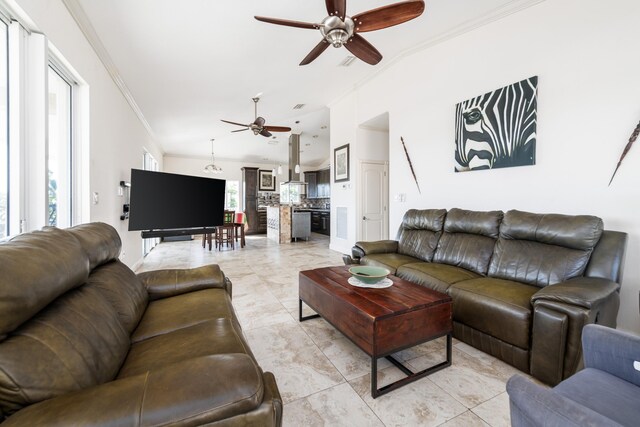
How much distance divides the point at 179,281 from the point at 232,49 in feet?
9.22

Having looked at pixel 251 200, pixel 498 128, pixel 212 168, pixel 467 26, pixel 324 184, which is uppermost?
pixel 467 26

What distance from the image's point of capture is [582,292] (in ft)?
5.02

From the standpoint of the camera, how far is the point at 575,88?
236 centimetres

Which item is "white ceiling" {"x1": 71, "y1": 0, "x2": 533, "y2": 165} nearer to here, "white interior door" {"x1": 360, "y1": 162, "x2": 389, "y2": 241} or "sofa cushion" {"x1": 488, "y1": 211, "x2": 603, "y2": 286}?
"white interior door" {"x1": 360, "y1": 162, "x2": 389, "y2": 241}

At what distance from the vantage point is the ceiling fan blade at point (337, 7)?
2004mm

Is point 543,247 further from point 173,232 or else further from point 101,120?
point 101,120

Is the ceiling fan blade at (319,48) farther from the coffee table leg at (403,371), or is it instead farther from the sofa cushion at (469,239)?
the coffee table leg at (403,371)

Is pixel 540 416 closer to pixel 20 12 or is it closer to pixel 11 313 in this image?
pixel 11 313

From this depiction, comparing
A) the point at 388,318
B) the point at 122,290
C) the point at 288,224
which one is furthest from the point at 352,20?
the point at 288,224

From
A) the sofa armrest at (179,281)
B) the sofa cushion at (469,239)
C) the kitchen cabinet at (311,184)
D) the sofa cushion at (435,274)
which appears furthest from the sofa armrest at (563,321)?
the kitchen cabinet at (311,184)

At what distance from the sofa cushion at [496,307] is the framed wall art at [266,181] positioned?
8487 millimetres

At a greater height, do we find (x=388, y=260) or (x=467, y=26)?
(x=467, y=26)

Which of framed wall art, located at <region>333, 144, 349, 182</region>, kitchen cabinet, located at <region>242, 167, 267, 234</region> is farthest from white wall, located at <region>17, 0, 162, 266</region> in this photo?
kitchen cabinet, located at <region>242, 167, 267, 234</region>

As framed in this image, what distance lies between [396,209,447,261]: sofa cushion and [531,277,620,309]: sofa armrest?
134 centimetres
